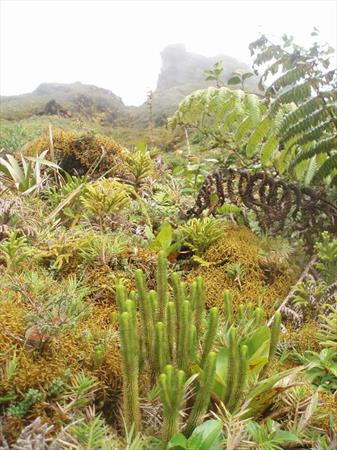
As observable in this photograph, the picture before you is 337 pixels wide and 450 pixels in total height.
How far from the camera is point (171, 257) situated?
10.0 ft

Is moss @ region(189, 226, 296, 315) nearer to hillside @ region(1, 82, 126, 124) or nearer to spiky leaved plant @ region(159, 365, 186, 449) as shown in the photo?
spiky leaved plant @ region(159, 365, 186, 449)

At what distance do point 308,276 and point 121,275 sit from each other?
3.79ft

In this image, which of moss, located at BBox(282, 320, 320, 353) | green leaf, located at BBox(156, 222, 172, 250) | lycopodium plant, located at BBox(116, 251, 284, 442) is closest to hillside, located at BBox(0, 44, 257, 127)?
green leaf, located at BBox(156, 222, 172, 250)

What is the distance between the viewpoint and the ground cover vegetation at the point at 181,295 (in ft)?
5.15

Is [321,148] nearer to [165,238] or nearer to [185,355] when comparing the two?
[165,238]

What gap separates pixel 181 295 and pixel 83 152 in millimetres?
3605

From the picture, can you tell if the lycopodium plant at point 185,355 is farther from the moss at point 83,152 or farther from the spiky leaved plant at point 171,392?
the moss at point 83,152

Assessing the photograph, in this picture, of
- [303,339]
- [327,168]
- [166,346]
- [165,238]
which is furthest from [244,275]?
[166,346]

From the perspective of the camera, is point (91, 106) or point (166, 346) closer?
point (166, 346)

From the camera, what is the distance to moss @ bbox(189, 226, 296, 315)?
2738mm

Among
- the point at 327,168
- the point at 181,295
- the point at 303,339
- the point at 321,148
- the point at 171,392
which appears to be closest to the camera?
the point at 171,392

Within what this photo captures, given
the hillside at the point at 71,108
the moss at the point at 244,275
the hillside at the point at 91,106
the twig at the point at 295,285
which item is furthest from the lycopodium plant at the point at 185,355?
the hillside at the point at 71,108

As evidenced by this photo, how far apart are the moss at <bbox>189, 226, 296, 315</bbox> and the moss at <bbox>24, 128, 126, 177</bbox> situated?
2123 mm

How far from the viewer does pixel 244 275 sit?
9.67 ft
